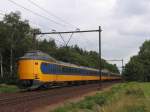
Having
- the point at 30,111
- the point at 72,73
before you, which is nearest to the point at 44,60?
the point at 72,73

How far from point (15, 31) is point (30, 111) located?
49775mm

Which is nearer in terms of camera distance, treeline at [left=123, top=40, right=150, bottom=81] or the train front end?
the train front end

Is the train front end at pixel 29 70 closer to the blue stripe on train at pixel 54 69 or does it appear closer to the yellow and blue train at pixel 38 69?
the yellow and blue train at pixel 38 69

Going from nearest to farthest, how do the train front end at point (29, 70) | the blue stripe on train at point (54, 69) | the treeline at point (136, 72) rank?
1. the train front end at point (29, 70)
2. the blue stripe on train at point (54, 69)
3. the treeline at point (136, 72)

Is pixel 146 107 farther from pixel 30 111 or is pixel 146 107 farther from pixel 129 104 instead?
pixel 30 111

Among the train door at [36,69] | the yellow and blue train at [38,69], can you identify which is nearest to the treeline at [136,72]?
the yellow and blue train at [38,69]

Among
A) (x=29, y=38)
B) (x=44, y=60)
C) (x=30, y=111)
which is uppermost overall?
(x=29, y=38)

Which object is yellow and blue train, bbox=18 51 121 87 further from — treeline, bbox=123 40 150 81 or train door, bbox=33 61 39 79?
treeline, bbox=123 40 150 81

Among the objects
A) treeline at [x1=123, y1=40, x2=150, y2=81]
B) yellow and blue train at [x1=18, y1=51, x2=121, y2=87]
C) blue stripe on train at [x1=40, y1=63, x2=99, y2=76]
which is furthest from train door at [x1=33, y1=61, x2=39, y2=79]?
treeline at [x1=123, y1=40, x2=150, y2=81]

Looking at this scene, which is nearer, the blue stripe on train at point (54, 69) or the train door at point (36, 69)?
the train door at point (36, 69)

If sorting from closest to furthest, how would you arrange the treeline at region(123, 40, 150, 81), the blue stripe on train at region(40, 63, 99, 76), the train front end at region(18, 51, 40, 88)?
the train front end at region(18, 51, 40, 88) → the blue stripe on train at region(40, 63, 99, 76) → the treeline at region(123, 40, 150, 81)

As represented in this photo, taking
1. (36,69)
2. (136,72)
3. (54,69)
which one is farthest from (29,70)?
(136,72)

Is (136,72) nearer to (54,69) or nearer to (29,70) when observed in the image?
(54,69)

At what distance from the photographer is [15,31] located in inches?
2749
